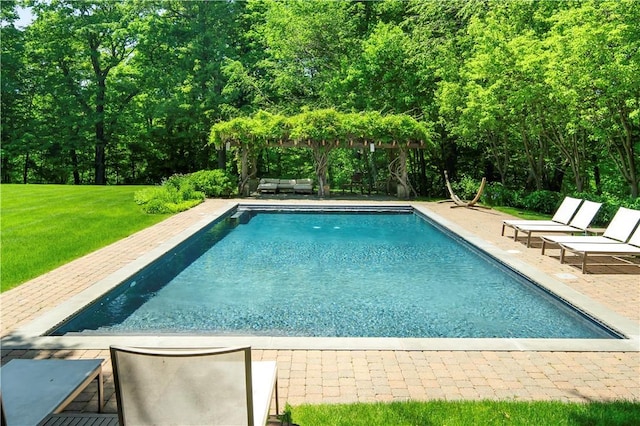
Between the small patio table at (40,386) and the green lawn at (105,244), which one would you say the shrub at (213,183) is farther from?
the small patio table at (40,386)

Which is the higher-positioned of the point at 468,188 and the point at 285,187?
the point at 468,188

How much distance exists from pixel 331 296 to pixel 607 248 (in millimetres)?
4799

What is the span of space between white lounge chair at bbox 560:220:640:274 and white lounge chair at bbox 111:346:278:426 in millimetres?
7098

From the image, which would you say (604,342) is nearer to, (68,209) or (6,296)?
(6,296)

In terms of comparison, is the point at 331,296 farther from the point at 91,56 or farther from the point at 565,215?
the point at 91,56

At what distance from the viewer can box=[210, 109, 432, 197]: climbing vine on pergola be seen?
18828 mm

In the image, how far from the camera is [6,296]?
6145 mm

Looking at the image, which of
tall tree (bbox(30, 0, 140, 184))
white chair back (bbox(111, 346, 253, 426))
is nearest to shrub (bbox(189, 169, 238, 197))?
tall tree (bbox(30, 0, 140, 184))

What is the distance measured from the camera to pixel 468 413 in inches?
133

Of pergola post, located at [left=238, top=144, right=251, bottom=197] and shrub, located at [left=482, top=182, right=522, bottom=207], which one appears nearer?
shrub, located at [left=482, top=182, right=522, bottom=207]

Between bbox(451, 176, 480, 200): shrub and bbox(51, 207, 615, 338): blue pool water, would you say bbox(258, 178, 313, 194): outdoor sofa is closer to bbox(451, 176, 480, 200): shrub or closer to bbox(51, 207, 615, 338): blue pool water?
bbox(451, 176, 480, 200): shrub

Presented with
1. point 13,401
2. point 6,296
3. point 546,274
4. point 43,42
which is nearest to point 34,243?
point 6,296

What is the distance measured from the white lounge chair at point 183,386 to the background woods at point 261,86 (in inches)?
578

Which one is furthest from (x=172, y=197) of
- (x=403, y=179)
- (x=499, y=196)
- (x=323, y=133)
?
(x=499, y=196)
